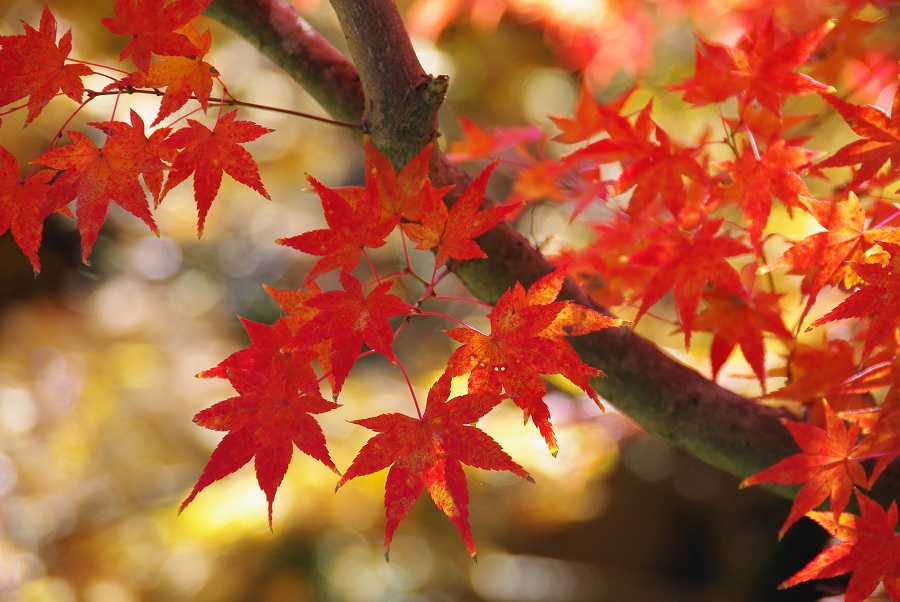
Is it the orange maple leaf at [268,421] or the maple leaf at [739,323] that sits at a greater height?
the maple leaf at [739,323]

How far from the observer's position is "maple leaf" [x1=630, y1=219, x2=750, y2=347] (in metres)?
0.68

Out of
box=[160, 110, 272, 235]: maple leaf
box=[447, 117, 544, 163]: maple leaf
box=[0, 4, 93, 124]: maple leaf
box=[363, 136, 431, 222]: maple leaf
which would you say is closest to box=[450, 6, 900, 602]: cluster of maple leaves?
box=[447, 117, 544, 163]: maple leaf

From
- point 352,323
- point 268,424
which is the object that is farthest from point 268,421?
point 352,323

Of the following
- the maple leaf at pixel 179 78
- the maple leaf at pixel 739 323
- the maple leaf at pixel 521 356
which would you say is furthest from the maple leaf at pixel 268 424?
the maple leaf at pixel 739 323

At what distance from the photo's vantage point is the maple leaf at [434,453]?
1.70 ft

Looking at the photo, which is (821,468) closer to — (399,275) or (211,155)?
(399,275)

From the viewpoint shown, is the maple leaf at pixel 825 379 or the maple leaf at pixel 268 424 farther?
the maple leaf at pixel 825 379

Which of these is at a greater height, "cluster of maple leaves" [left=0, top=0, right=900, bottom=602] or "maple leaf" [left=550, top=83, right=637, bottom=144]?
"maple leaf" [left=550, top=83, right=637, bottom=144]

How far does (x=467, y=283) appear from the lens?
78 centimetres

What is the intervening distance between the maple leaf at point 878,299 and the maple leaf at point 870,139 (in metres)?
0.09

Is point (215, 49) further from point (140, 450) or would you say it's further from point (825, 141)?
point (825, 141)

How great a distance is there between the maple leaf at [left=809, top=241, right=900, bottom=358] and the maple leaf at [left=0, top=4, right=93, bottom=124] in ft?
2.13

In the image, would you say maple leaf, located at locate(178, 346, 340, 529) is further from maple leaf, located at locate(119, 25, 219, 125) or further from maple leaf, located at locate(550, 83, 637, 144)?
maple leaf, located at locate(550, 83, 637, 144)

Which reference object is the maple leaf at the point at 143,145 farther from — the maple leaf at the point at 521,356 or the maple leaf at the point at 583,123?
the maple leaf at the point at 583,123
